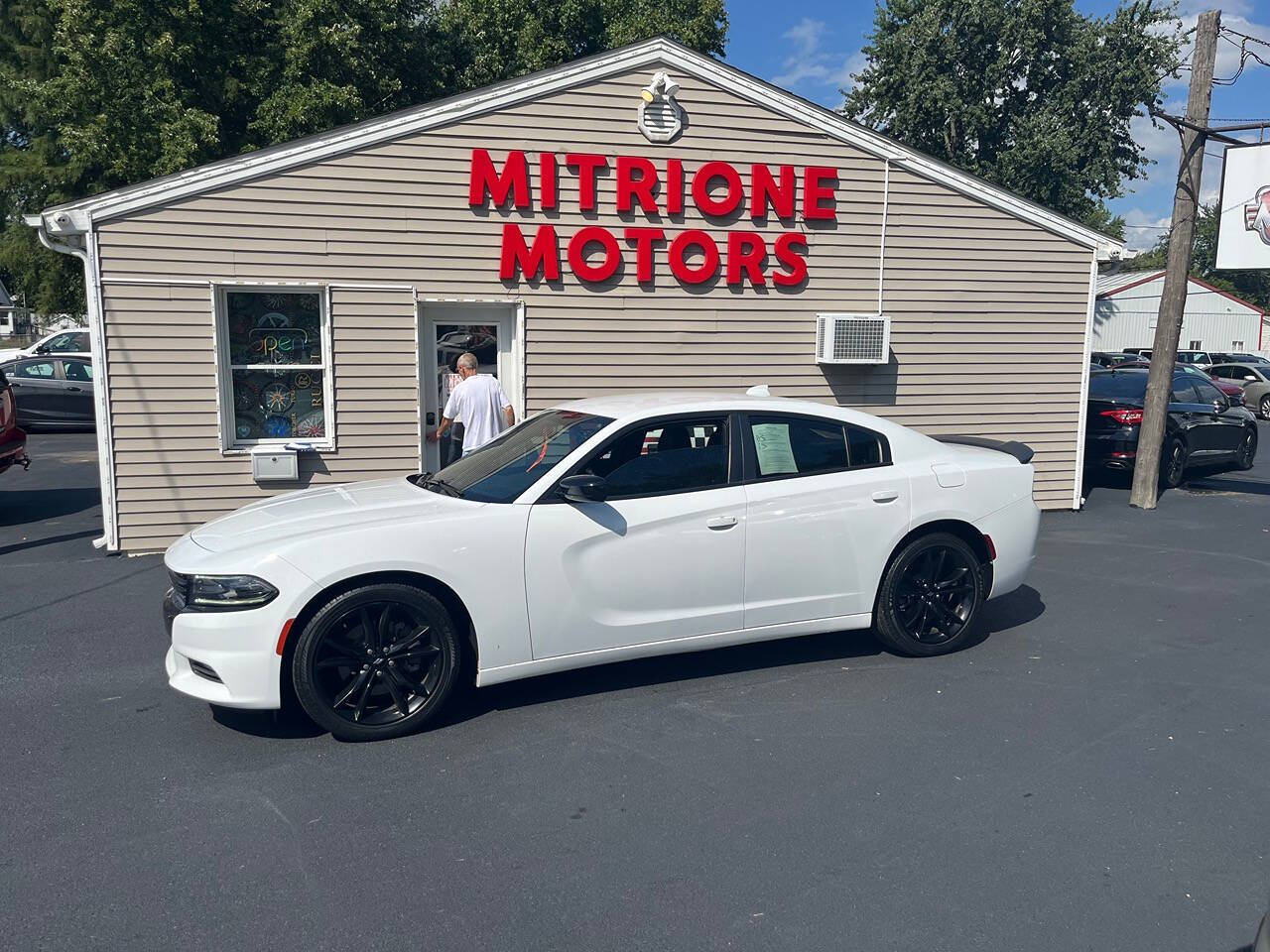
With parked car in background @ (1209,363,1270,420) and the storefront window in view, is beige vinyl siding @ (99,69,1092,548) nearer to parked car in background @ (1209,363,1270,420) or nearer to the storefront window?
the storefront window

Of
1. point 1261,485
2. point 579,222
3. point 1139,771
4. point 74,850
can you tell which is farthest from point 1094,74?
point 74,850

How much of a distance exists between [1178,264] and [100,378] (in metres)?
10.9

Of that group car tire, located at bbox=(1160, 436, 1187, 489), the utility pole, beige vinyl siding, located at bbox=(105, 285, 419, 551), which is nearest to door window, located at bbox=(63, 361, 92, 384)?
beige vinyl siding, located at bbox=(105, 285, 419, 551)

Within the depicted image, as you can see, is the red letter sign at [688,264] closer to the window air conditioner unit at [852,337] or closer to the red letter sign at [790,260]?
the red letter sign at [790,260]

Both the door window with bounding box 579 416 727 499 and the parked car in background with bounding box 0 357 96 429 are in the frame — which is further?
the parked car in background with bounding box 0 357 96 429

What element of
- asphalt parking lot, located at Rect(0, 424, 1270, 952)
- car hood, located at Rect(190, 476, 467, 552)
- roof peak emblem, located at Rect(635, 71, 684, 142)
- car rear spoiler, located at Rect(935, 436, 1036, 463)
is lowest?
asphalt parking lot, located at Rect(0, 424, 1270, 952)

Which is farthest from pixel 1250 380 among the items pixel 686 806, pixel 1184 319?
pixel 686 806

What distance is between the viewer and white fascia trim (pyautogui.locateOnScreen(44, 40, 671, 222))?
8250 mm

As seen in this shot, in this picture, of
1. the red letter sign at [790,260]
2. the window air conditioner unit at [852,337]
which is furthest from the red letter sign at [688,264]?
the window air conditioner unit at [852,337]

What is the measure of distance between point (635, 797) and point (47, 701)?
323 centimetres

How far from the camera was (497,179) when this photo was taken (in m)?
9.02

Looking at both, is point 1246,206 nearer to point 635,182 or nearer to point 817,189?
point 817,189

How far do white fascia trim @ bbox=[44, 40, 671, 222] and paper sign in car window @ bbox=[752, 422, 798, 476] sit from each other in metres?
5.11

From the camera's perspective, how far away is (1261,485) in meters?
13.1
